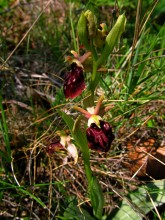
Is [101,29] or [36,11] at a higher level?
[36,11]

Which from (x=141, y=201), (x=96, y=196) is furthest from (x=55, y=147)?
(x=141, y=201)

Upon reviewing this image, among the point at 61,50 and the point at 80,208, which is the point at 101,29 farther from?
the point at 61,50

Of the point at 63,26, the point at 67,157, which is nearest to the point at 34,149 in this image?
the point at 67,157

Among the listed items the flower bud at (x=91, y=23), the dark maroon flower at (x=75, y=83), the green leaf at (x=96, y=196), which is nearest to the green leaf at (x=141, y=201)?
the green leaf at (x=96, y=196)

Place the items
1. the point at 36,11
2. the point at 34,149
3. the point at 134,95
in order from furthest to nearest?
the point at 36,11
the point at 134,95
the point at 34,149

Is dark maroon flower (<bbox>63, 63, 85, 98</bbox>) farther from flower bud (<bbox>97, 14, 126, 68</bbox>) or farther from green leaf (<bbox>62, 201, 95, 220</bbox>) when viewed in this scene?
green leaf (<bbox>62, 201, 95, 220</bbox>)

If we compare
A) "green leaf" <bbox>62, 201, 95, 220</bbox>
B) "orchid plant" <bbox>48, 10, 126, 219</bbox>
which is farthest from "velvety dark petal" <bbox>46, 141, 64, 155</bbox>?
"green leaf" <bbox>62, 201, 95, 220</bbox>
